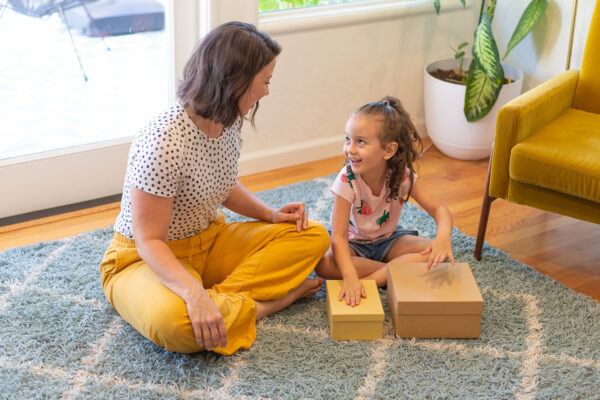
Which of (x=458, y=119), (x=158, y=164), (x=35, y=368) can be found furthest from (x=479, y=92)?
(x=35, y=368)

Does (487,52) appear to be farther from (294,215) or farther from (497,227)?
(294,215)

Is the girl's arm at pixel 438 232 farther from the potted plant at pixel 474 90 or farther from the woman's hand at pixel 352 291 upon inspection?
the potted plant at pixel 474 90

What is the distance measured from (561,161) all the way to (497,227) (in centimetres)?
58

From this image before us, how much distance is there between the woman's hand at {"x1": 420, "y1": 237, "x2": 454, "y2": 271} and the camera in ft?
6.07

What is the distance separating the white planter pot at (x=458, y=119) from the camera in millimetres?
2928

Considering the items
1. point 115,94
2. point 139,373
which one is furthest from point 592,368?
point 115,94

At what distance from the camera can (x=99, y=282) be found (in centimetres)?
204

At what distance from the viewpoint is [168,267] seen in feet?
5.36

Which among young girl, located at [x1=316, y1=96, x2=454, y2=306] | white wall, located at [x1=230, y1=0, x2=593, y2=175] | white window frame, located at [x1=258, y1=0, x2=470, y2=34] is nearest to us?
young girl, located at [x1=316, y1=96, x2=454, y2=306]

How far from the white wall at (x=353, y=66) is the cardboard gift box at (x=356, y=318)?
109cm

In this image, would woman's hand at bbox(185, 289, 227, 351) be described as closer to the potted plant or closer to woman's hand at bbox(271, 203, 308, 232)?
woman's hand at bbox(271, 203, 308, 232)

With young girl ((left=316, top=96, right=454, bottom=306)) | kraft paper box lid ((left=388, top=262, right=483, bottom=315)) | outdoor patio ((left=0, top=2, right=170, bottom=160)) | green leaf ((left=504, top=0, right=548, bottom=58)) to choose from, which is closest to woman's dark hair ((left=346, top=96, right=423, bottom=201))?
young girl ((left=316, top=96, right=454, bottom=306))

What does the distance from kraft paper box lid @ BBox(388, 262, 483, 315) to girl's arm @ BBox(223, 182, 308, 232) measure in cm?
31

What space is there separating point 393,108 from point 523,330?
709mm
